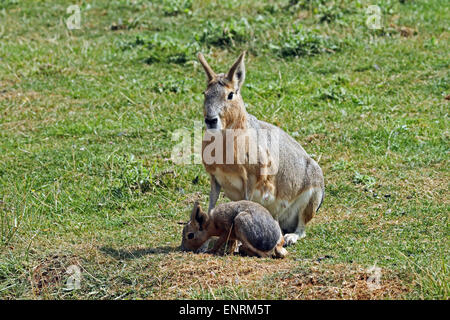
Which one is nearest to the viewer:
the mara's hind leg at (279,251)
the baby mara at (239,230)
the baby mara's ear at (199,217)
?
the baby mara at (239,230)

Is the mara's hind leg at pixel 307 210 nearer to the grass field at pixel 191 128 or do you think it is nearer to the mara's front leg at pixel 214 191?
the grass field at pixel 191 128

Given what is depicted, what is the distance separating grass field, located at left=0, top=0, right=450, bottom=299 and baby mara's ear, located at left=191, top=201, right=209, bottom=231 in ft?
1.05

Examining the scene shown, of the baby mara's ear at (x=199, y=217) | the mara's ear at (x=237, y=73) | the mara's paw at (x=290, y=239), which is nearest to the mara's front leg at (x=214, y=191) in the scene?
the baby mara's ear at (x=199, y=217)

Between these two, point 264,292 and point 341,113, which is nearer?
point 264,292

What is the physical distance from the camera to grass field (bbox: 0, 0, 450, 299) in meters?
5.23

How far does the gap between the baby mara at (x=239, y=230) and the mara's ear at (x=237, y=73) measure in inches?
38.4

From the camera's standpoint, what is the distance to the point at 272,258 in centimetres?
572

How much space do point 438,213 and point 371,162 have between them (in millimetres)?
1515

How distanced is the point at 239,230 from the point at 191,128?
3.50 metres

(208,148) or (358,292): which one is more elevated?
(208,148)

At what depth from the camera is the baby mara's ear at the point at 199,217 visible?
19.2 ft
